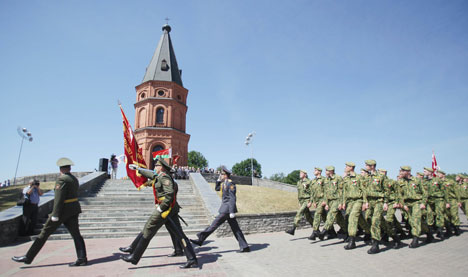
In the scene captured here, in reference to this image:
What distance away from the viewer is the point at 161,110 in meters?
34.3

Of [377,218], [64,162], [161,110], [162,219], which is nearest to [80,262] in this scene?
[162,219]

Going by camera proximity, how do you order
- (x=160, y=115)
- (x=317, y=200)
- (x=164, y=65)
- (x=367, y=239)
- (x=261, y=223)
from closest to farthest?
1. (x=367, y=239)
2. (x=317, y=200)
3. (x=261, y=223)
4. (x=160, y=115)
5. (x=164, y=65)

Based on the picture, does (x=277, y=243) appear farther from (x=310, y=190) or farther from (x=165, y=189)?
Answer: (x=165, y=189)

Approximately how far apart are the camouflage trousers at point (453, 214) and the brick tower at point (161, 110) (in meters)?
28.5

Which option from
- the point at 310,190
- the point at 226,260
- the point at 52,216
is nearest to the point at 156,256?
the point at 226,260

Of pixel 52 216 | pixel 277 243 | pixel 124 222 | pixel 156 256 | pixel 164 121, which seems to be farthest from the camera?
pixel 164 121

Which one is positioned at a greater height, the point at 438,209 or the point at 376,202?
the point at 376,202

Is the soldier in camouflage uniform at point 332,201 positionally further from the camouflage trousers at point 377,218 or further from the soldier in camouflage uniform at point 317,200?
the camouflage trousers at point 377,218

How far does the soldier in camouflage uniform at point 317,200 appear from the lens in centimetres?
757

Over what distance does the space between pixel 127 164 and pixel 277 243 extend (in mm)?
4758

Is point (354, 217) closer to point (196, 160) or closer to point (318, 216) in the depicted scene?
point (318, 216)

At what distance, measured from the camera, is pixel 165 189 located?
5.10m

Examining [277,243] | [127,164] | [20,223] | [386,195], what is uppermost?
[127,164]

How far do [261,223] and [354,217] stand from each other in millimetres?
4175
